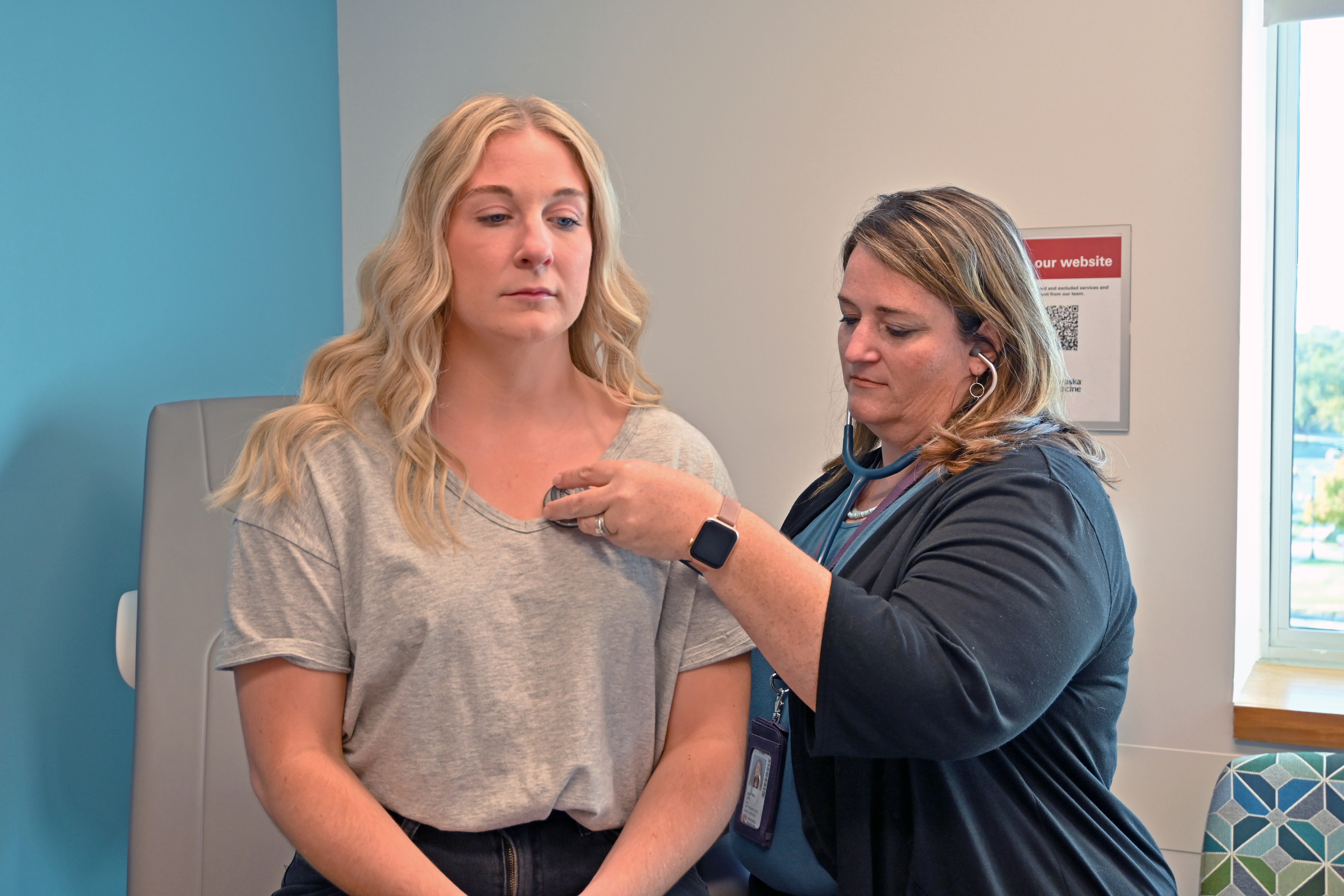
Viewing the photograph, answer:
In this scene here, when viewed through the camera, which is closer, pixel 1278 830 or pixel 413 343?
pixel 413 343

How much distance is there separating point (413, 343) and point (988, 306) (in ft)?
2.64

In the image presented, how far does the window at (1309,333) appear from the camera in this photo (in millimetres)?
2475

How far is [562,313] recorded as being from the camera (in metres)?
1.40

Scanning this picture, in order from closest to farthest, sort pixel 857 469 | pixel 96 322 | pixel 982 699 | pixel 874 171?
pixel 982 699, pixel 857 469, pixel 96 322, pixel 874 171

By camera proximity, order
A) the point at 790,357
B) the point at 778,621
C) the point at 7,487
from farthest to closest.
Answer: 1. the point at 790,357
2. the point at 7,487
3. the point at 778,621

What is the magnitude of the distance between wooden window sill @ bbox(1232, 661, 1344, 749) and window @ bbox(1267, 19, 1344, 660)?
0.29 metres

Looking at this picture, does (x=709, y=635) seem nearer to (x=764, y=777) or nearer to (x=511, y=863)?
(x=764, y=777)

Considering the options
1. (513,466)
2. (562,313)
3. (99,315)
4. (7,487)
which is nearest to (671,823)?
(513,466)

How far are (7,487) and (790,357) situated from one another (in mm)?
1684

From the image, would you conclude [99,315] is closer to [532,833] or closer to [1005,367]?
[532,833]

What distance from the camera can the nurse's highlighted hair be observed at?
1433mm

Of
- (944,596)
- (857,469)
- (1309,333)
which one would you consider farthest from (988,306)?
(1309,333)

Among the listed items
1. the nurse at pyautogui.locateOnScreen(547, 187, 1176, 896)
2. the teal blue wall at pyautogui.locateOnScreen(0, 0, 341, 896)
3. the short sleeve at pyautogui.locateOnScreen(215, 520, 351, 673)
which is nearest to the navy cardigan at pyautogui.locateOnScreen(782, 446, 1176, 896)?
the nurse at pyautogui.locateOnScreen(547, 187, 1176, 896)

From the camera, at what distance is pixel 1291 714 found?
6.91 feet
